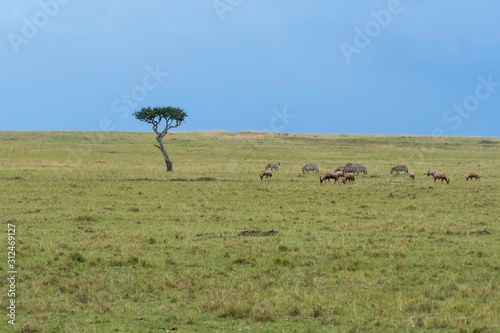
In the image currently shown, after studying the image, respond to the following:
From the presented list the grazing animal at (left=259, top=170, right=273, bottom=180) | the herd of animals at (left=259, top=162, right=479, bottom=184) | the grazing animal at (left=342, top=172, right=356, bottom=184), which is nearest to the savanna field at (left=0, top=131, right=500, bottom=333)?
the grazing animal at (left=342, top=172, right=356, bottom=184)

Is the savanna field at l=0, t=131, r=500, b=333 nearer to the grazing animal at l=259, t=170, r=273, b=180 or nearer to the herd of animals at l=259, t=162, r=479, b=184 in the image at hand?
the herd of animals at l=259, t=162, r=479, b=184

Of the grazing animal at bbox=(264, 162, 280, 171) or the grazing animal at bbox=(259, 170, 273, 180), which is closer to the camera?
the grazing animal at bbox=(259, 170, 273, 180)

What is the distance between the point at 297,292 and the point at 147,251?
219 inches

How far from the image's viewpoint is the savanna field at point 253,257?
948 centimetres

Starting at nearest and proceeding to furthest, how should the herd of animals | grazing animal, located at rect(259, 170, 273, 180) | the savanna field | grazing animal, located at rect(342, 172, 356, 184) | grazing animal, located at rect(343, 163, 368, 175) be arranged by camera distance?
the savanna field < grazing animal, located at rect(342, 172, 356, 184) < the herd of animals < grazing animal, located at rect(259, 170, 273, 180) < grazing animal, located at rect(343, 163, 368, 175)

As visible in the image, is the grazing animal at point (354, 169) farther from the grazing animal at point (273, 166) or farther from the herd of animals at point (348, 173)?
the grazing animal at point (273, 166)

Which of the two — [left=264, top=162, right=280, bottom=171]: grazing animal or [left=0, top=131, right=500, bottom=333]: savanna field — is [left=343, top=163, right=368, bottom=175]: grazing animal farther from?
[left=0, top=131, right=500, bottom=333]: savanna field

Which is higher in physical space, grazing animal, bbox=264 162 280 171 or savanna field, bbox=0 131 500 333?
grazing animal, bbox=264 162 280 171

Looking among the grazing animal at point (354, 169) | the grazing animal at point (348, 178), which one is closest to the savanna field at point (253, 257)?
the grazing animal at point (348, 178)

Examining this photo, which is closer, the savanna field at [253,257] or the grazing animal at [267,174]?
the savanna field at [253,257]

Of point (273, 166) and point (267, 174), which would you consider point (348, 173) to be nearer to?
point (267, 174)

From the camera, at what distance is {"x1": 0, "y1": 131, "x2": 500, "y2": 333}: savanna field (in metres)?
9.48

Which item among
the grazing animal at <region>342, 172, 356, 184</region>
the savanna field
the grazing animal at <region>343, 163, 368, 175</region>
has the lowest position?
the savanna field

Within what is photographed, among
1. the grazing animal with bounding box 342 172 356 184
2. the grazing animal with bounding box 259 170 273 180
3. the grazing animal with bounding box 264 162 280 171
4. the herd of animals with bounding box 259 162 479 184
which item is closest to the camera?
the grazing animal with bounding box 342 172 356 184
